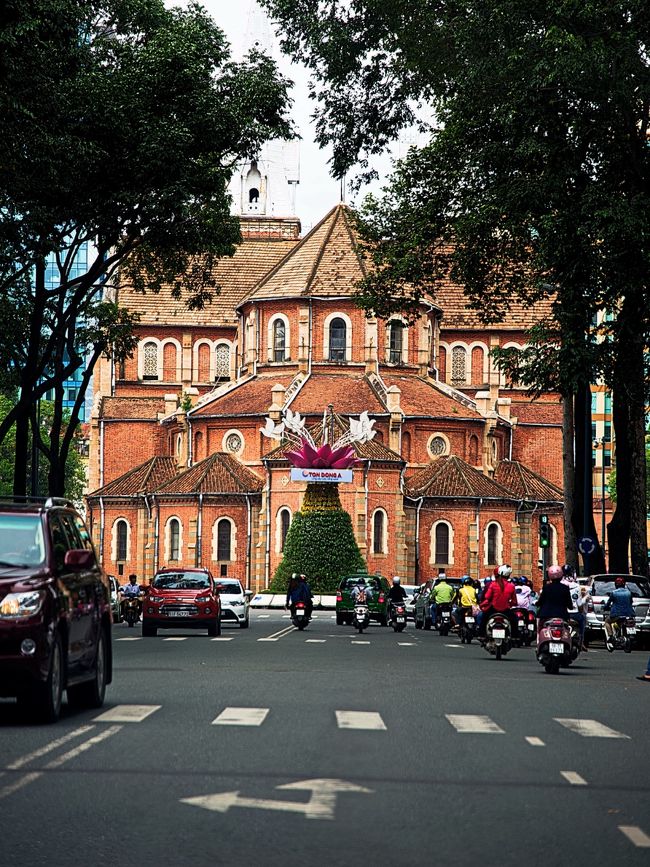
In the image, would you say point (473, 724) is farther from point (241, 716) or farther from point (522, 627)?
point (522, 627)

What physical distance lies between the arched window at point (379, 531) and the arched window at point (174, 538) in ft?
36.2

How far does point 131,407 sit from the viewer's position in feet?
321

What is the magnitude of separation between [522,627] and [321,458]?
1513 inches

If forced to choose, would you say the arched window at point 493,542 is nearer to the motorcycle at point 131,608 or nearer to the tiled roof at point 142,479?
the tiled roof at point 142,479

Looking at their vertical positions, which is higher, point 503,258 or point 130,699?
point 503,258

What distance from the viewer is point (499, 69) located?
27.8m

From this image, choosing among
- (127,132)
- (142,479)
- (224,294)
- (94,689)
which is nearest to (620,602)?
(127,132)

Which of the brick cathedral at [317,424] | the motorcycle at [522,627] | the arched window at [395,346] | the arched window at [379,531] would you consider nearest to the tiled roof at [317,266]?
the brick cathedral at [317,424]

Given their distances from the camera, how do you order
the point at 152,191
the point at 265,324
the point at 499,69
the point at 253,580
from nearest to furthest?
the point at 499,69 < the point at 152,191 < the point at 253,580 < the point at 265,324

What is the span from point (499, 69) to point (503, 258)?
7390 millimetres

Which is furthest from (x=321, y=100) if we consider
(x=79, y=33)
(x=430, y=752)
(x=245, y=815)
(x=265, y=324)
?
(x=265, y=324)

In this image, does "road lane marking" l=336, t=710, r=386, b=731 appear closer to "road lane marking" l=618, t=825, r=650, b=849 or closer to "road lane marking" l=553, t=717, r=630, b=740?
"road lane marking" l=553, t=717, r=630, b=740

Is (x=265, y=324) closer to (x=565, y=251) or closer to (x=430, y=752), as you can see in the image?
(x=565, y=251)

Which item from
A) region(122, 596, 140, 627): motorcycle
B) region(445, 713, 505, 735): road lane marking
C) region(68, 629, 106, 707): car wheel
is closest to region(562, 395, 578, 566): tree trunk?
region(122, 596, 140, 627): motorcycle
